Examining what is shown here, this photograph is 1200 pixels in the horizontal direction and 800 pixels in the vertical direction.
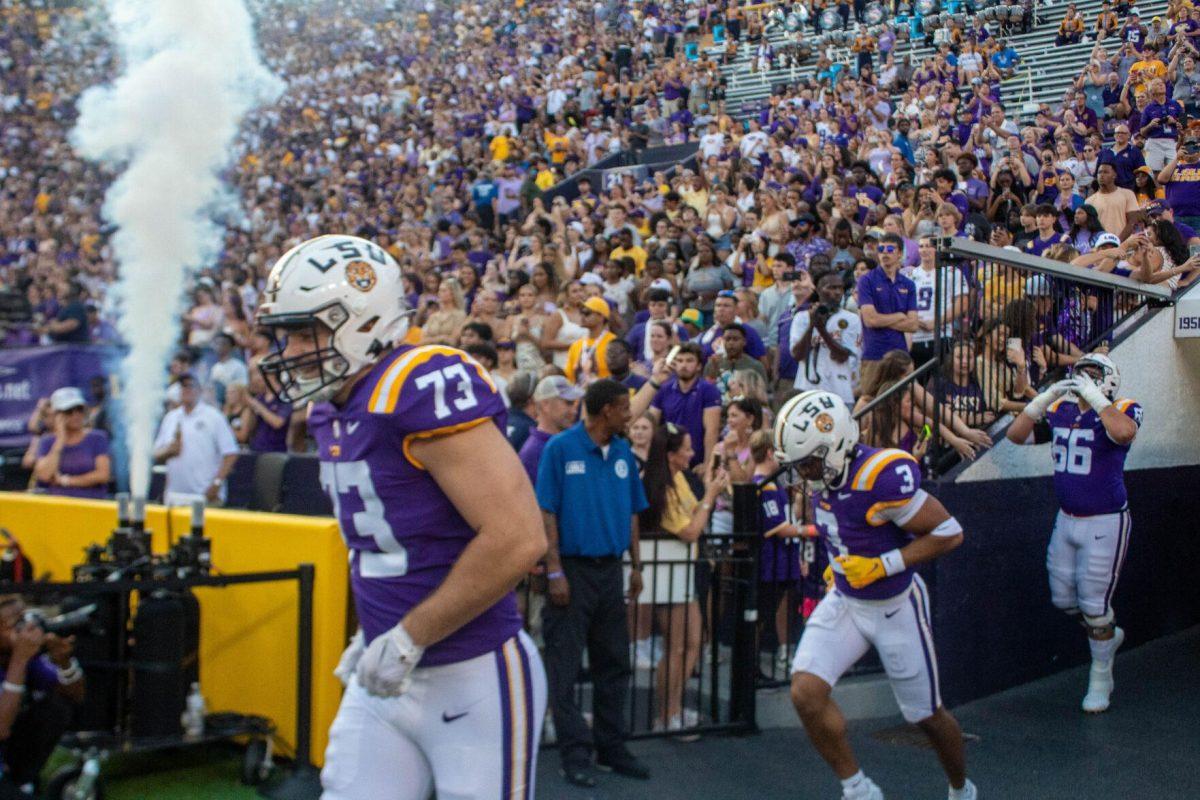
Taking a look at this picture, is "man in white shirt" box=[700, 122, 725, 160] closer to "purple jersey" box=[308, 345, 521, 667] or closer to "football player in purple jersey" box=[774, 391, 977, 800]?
"football player in purple jersey" box=[774, 391, 977, 800]

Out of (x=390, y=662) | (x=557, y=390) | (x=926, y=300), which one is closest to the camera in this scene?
(x=390, y=662)

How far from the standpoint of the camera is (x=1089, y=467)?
755 centimetres

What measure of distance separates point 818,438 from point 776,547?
74.5 inches

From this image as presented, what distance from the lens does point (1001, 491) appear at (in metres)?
7.82

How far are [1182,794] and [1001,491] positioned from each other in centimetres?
222

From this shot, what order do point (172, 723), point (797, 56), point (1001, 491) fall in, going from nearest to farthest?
1. point (172, 723)
2. point (1001, 491)
3. point (797, 56)

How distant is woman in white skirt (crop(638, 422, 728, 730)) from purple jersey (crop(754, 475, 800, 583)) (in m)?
0.28

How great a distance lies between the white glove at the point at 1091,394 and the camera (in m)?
7.28

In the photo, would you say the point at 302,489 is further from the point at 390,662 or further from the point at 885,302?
the point at 390,662

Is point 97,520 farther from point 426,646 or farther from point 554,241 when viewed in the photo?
point 554,241

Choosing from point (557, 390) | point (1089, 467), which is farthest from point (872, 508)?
point (1089, 467)

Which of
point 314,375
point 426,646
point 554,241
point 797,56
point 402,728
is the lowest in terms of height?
point 402,728

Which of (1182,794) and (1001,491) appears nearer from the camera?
(1182,794)

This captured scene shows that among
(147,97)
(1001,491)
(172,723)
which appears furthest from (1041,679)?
(147,97)
